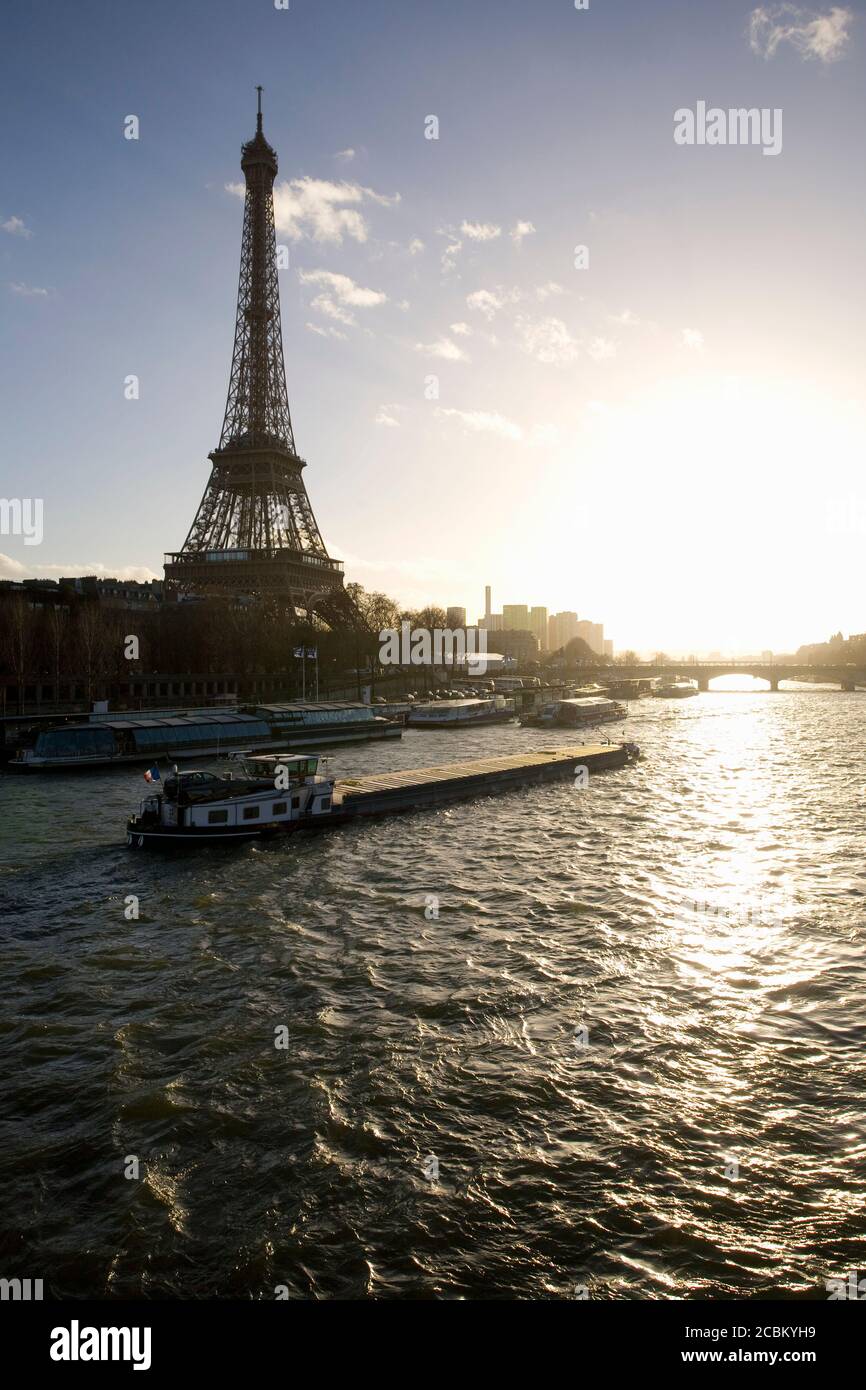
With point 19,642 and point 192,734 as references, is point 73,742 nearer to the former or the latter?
point 192,734

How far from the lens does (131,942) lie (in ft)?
68.8

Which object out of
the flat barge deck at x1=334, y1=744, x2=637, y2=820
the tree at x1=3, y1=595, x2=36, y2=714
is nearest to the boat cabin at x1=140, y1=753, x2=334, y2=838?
the flat barge deck at x1=334, y1=744, x2=637, y2=820

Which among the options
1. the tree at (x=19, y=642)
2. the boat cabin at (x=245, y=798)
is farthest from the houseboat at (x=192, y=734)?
the tree at (x=19, y=642)

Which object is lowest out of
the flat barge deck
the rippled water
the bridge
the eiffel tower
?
the rippled water

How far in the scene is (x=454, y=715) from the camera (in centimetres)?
8762

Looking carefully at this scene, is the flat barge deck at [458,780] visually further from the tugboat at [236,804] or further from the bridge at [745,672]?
the bridge at [745,672]

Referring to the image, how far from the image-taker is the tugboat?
31.7 meters

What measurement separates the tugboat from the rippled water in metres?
2.52

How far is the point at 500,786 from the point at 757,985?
95.4 ft

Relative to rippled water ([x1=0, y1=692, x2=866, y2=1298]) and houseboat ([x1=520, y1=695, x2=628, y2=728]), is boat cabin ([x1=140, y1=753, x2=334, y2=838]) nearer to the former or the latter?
rippled water ([x1=0, y1=692, x2=866, y2=1298])

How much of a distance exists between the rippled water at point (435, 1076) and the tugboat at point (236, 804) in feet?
8.26

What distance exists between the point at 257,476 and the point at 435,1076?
432 feet

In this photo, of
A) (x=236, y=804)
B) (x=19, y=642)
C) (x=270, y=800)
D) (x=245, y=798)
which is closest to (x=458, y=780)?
(x=270, y=800)
